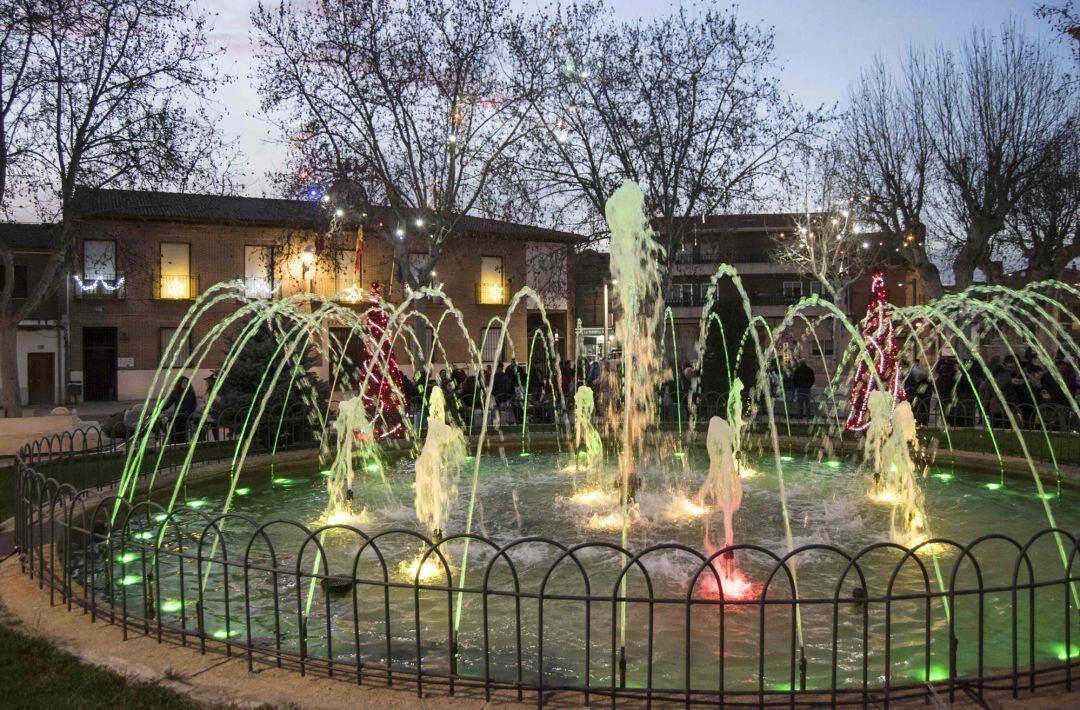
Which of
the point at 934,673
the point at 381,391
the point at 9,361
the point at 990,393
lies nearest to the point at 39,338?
the point at 9,361

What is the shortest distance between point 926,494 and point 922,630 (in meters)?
5.61

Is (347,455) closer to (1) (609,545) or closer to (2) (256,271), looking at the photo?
(1) (609,545)

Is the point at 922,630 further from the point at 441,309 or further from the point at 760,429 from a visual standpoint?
the point at 441,309

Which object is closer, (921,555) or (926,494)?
(921,555)

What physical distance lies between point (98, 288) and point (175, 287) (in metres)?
3.02

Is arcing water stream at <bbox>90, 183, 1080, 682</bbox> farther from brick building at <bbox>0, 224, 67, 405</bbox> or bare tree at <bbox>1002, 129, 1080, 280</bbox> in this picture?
brick building at <bbox>0, 224, 67, 405</bbox>

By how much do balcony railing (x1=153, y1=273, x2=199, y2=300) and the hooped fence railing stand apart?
97.5 ft

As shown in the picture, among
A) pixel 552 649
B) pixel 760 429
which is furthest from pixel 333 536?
pixel 760 429

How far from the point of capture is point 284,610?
6625mm

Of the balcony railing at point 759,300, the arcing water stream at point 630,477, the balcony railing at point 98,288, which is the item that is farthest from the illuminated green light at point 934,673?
the balcony railing at point 759,300

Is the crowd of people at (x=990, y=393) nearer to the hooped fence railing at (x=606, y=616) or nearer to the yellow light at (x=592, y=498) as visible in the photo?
the yellow light at (x=592, y=498)

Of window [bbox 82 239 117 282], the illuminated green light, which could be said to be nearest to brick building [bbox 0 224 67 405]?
window [bbox 82 239 117 282]

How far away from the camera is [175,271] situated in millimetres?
35531

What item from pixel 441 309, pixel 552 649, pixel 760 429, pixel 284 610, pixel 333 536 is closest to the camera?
pixel 552 649
